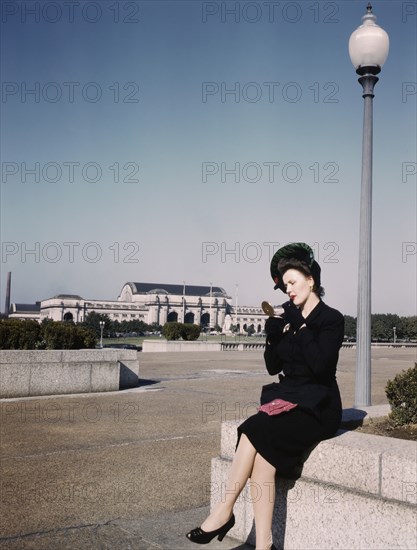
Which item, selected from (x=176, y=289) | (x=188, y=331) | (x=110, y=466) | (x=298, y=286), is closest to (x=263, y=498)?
(x=298, y=286)

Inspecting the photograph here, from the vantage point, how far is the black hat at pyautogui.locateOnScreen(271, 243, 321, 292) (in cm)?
380

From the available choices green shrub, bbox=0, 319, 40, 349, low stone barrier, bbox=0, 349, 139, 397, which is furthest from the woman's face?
green shrub, bbox=0, 319, 40, 349

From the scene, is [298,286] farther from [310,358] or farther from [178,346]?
[178,346]

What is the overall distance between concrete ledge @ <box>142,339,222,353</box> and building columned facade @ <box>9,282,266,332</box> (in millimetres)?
117290

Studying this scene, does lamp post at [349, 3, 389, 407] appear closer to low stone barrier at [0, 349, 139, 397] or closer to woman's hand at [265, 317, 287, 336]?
woman's hand at [265, 317, 287, 336]

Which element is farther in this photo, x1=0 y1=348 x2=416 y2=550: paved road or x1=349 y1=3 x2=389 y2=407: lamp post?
x1=349 y1=3 x2=389 y2=407: lamp post

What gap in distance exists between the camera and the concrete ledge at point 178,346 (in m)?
28.3

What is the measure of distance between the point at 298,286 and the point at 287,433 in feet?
3.22

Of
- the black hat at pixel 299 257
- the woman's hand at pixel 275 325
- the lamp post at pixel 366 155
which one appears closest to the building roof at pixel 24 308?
the lamp post at pixel 366 155

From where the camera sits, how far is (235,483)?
3283mm

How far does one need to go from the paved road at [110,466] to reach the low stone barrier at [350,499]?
54 centimetres

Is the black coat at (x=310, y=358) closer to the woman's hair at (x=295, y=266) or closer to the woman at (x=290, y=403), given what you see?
the woman at (x=290, y=403)

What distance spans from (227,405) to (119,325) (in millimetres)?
110338

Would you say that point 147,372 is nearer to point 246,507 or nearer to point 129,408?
point 129,408
